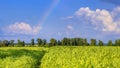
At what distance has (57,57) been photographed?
91.6 feet

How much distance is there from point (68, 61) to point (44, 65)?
5417 mm

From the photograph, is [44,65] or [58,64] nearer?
[58,64]

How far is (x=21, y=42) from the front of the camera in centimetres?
10806

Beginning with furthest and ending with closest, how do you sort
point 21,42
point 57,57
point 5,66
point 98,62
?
point 21,42 → point 5,66 → point 57,57 → point 98,62

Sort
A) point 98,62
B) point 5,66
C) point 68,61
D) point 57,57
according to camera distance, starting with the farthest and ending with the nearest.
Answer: point 5,66 < point 57,57 < point 68,61 < point 98,62

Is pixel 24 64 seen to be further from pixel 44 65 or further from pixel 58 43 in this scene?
pixel 58 43

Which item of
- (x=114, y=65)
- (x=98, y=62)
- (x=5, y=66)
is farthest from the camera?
(x=5, y=66)

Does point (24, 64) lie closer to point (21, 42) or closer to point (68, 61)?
point (68, 61)

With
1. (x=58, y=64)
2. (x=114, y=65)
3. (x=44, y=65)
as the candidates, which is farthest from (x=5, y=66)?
(x=114, y=65)

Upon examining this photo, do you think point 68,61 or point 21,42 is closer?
point 68,61

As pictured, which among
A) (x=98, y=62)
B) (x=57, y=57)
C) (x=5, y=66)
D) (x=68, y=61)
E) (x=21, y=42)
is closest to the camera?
(x=98, y=62)

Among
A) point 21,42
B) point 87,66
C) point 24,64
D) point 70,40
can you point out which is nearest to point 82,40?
point 70,40

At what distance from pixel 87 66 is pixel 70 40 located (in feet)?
303

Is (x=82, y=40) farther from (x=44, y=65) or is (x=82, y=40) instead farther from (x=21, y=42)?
(x=44, y=65)
